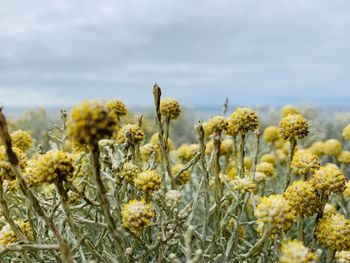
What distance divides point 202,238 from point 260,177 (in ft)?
3.99

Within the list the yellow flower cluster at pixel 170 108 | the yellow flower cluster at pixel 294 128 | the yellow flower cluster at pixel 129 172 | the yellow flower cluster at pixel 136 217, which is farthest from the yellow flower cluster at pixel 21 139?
the yellow flower cluster at pixel 294 128

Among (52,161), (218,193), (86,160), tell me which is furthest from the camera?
(86,160)

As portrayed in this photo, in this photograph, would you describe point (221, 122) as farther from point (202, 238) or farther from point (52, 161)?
point (52, 161)

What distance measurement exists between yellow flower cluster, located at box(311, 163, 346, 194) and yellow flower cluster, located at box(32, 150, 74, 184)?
3.05 ft

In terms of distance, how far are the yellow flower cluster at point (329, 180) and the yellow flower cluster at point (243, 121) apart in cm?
48

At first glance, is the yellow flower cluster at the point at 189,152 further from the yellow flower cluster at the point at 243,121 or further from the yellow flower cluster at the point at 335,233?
the yellow flower cluster at the point at 335,233

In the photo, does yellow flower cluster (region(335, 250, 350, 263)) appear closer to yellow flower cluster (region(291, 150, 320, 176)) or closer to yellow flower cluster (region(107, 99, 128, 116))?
yellow flower cluster (region(291, 150, 320, 176))

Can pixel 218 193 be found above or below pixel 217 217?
above

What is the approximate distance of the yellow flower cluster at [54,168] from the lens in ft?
4.42

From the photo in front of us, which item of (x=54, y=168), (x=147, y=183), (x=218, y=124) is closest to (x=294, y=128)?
(x=218, y=124)

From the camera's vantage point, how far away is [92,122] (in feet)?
3.38

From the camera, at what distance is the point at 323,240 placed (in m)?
1.54

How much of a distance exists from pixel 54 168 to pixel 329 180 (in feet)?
3.34

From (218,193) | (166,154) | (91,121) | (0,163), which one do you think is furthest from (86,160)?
(91,121)
